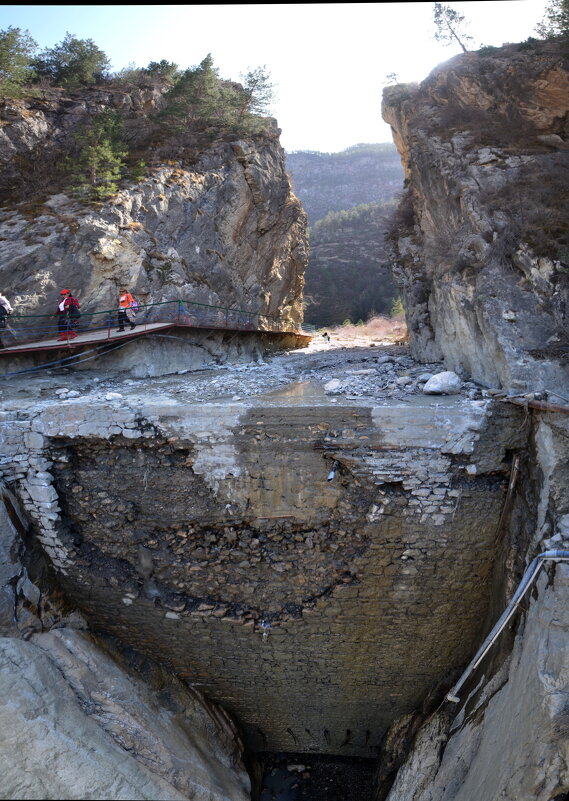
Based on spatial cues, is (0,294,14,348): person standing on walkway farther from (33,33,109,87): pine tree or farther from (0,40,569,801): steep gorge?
(33,33,109,87): pine tree

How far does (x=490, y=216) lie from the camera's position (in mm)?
8789

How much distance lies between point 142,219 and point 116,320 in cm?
292

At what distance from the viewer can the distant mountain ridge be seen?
68.3 m

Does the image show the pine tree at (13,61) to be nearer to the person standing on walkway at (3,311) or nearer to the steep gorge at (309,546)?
the person standing on walkway at (3,311)

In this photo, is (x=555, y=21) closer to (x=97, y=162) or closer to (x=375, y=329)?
(x=97, y=162)

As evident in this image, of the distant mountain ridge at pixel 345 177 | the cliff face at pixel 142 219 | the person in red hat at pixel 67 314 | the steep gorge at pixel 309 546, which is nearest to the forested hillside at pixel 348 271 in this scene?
the distant mountain ridge at pixel 345 177

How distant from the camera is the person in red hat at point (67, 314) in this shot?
10.1 metres

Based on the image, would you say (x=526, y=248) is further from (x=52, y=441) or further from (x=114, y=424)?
(x=52, y=441)

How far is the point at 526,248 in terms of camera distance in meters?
7.82

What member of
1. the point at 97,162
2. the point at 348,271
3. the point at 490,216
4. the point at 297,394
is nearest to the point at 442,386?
the point at 297,394

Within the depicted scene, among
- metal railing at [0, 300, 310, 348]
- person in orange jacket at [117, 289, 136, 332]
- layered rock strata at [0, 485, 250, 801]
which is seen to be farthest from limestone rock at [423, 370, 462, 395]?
person in orange jacket at [117, 289, 136, 332]

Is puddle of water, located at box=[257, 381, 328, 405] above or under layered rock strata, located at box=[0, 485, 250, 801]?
above

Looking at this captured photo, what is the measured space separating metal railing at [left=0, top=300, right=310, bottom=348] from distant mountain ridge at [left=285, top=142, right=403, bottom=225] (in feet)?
176

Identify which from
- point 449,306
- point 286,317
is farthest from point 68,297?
point 286,317
